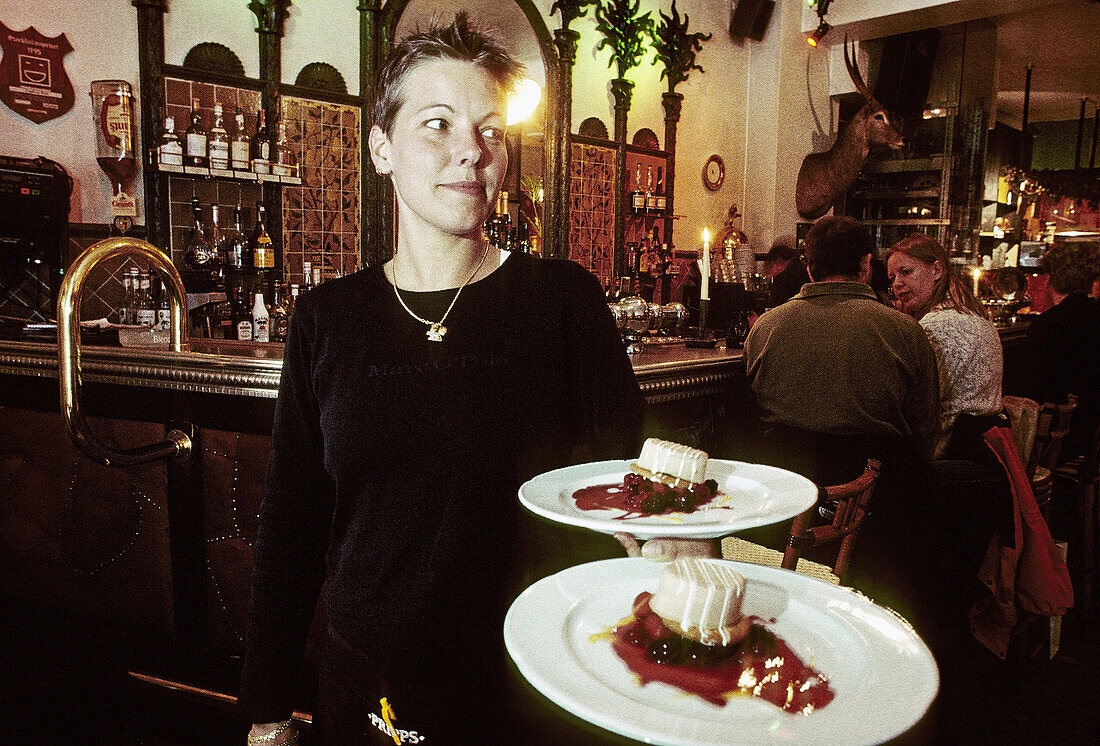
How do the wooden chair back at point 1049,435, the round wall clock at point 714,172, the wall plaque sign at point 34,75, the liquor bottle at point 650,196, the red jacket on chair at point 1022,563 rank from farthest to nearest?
the round wall clock at point 714,172 → the liquor bottle at point 650,196 → the wall plaque sign at point 34,75 → the wooden chair back at point 1049,435 → the red jacket on chair at point 1022,563

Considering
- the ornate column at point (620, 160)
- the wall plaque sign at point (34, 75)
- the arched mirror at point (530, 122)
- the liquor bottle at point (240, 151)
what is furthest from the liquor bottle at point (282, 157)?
the ornate column at point (620, 160)

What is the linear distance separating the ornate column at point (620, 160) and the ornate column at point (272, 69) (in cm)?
310

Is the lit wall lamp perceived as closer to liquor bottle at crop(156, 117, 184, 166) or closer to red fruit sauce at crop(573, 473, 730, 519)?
liquor bottle at crop(156, 117, 184, 166)

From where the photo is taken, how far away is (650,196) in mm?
7008

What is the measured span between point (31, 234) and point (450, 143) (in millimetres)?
3602

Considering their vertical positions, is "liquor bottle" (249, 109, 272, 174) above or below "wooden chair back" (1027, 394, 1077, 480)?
above

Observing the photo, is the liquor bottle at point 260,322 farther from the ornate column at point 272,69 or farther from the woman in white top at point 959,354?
the woman in white top at point 959,354

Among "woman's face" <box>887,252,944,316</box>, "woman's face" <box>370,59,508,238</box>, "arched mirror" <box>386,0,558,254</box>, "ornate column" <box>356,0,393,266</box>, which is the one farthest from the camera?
"arched mirror" <box>386,0,558,254</box>

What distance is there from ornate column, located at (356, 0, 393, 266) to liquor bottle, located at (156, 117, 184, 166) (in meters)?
1.27

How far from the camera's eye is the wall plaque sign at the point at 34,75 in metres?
3.86

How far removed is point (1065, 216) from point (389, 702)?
1598 centimetres

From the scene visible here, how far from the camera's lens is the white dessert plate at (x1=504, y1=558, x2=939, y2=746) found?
57 centimetres

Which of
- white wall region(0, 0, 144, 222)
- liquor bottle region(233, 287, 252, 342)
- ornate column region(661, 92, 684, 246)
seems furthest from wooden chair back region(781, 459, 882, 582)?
ornate column region(661, 92, 684, 246)

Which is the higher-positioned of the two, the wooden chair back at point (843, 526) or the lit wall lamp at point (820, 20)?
the lit wall lamp at point (820, 20)
